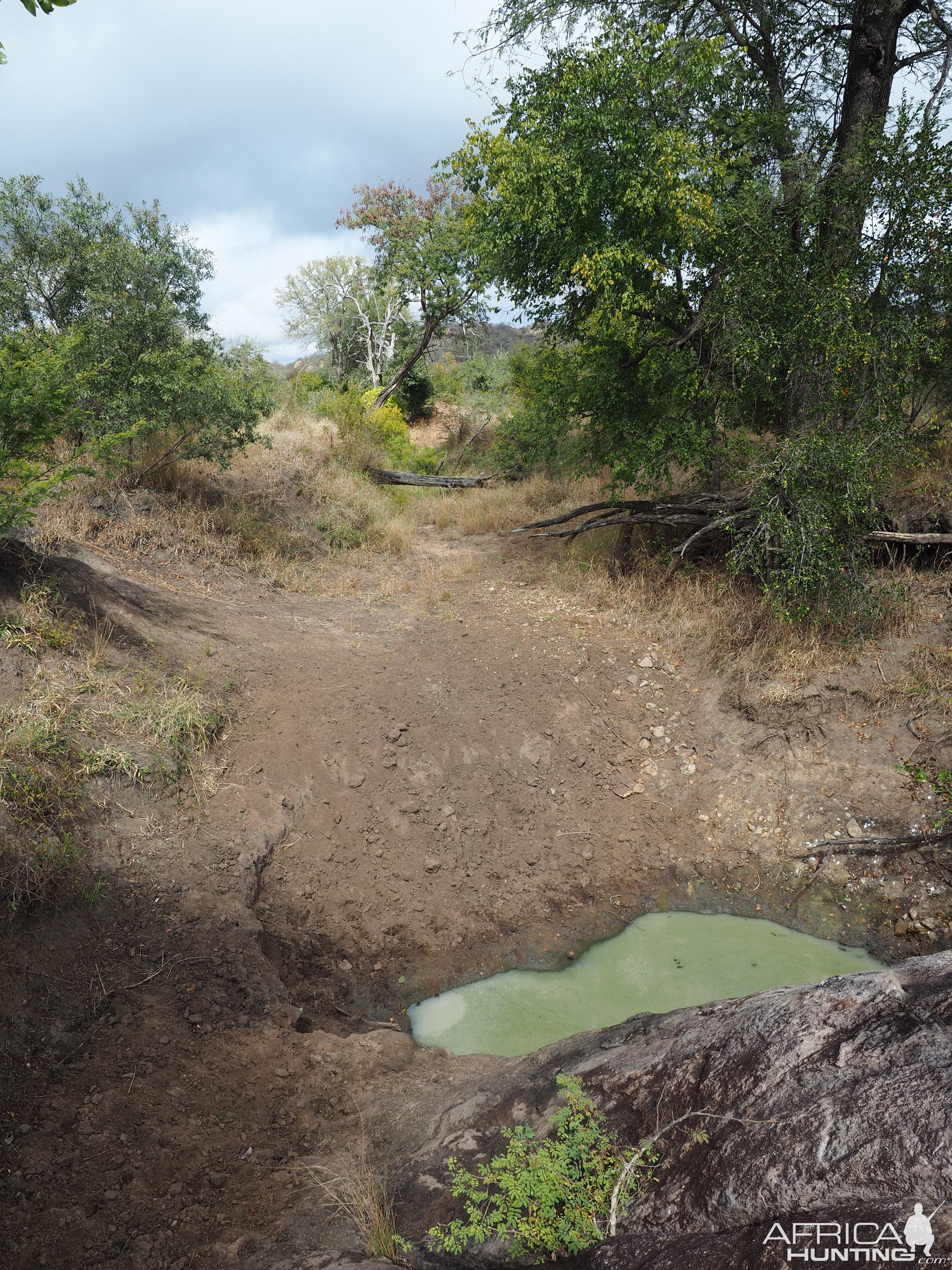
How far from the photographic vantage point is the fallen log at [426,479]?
14.8 meters

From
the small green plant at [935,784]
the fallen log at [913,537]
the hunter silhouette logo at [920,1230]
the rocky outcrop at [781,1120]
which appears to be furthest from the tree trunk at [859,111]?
the hunter silhouette logo at [920,1230]

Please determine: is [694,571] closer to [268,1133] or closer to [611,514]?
[611,514]

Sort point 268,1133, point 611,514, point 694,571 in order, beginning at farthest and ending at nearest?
point 611,514
point 694,571
point 268,1133

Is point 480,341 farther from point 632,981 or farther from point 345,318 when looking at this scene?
point 632,981

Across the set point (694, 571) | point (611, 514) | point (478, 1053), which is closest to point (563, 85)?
point (611, 514)

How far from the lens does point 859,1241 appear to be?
6.09 ft

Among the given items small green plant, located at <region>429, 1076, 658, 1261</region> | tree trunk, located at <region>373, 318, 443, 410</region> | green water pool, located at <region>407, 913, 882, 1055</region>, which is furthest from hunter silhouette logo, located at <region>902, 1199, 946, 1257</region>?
tree trunk, located at <region>373, 318, 443, 410</region>

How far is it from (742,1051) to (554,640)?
6.05 meters

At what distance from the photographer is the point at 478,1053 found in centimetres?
461

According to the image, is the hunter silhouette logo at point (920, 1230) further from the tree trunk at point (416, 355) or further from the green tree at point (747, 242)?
the tree trunk at point (416, 355)

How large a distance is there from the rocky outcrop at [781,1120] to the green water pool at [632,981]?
1786 millimetres

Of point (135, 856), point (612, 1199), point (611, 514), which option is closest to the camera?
point (612, 1199)

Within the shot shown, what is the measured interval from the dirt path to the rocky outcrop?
1.17 m

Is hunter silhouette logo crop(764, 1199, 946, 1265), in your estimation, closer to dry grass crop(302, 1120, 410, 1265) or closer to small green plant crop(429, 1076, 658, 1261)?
small green plant crop(429, 1076, 658, 1261)
